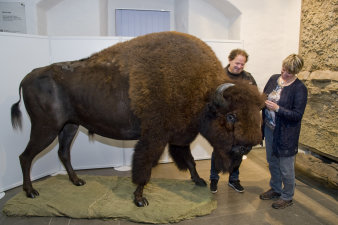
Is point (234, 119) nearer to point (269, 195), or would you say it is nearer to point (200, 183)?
point (200, 183)

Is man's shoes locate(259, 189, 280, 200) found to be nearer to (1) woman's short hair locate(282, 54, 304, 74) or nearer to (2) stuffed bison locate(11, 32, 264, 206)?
(2) stuffed bison locate(11, 32, 264, 206)

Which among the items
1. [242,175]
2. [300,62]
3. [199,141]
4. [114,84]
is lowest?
[242,175]

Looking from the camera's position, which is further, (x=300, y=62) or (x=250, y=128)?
(x=300, y=62)

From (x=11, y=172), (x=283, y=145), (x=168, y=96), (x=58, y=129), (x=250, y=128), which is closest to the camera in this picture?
(x=250, y=128)

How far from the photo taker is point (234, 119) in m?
2.49

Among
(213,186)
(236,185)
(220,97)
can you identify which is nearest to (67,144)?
(213,186)

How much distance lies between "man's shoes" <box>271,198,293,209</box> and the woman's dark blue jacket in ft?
2.00

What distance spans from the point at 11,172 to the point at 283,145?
3682 mm

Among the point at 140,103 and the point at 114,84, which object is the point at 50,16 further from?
the point at 140,103

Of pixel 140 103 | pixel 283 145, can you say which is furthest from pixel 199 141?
pixel 140 103

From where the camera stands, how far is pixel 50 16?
16.5 feet

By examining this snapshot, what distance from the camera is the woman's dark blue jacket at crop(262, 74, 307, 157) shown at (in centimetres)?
274

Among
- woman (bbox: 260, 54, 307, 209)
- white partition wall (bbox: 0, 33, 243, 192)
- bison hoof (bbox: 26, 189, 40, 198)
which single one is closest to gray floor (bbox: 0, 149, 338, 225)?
woman (bbox: 260, 54, 307, 209)

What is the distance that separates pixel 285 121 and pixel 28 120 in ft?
11.8
